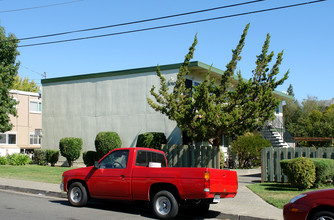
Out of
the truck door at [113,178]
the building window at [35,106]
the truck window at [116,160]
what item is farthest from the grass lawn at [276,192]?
the building window at [35,106]

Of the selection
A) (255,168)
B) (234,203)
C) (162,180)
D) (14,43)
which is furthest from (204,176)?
(14,43)

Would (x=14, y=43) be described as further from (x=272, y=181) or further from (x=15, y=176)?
(x=272, y=181)

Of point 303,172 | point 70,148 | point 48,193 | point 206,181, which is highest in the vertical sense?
point 206,181

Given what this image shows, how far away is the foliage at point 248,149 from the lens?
23.2 m

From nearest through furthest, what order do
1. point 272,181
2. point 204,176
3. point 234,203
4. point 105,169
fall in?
point 204,176 → point 105,169 → point 234,203 → point 272,181

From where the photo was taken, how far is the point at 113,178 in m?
10.2

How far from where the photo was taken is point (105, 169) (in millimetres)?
10508

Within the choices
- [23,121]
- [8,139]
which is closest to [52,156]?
[8,139]

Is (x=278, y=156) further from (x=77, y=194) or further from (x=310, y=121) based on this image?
(x=310, y=121)

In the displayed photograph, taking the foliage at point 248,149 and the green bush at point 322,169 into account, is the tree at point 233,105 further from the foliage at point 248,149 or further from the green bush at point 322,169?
the foliage at point 248,149

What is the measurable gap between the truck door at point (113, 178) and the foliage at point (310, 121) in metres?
27.9

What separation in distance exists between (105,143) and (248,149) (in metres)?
8.52

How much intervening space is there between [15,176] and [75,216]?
10304 millimetres

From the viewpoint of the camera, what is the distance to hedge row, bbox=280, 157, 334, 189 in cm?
1296
